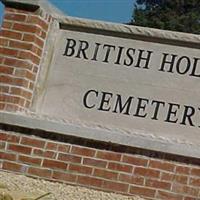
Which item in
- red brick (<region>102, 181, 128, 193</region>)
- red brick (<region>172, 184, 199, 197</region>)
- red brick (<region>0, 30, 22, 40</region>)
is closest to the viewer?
red brick (<region>172, 184, 199, 197</region>)

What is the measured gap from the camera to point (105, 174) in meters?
6.29

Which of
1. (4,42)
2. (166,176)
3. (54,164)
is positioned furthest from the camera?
(4,42)

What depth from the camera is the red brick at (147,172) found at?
620 cm

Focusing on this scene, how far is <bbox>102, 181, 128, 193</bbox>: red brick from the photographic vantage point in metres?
6.24

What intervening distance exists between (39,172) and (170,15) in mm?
36079

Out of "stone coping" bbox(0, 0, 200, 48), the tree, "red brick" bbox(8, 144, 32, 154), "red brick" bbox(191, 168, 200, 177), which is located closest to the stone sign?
"stone coping" bbox(0, 0, 200, 48)

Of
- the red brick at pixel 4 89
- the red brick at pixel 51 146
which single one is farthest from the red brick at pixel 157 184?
the red brick at pixel 4 89

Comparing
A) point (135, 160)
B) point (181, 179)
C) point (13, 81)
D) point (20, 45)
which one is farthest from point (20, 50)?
point (181, 179)

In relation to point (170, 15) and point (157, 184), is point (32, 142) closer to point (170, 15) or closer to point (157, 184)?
point (157, 184)

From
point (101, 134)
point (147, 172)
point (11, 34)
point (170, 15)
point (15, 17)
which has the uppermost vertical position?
point (170, 15)

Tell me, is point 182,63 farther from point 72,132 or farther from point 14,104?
point 14,104

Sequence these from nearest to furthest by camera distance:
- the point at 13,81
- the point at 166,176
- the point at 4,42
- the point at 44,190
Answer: the point at 44,190 → the point at 166,176 → the point at 13,81 → the point at 4,42

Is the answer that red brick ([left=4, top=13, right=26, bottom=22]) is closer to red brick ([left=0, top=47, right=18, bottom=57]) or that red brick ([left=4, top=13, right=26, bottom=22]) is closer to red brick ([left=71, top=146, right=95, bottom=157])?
red brick ([left=0, top=47, right=18, bottom=57])

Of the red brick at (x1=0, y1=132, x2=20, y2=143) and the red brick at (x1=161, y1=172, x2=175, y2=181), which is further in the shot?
the red brick at (x1=0, y1=132, x2=20, y2=143)
